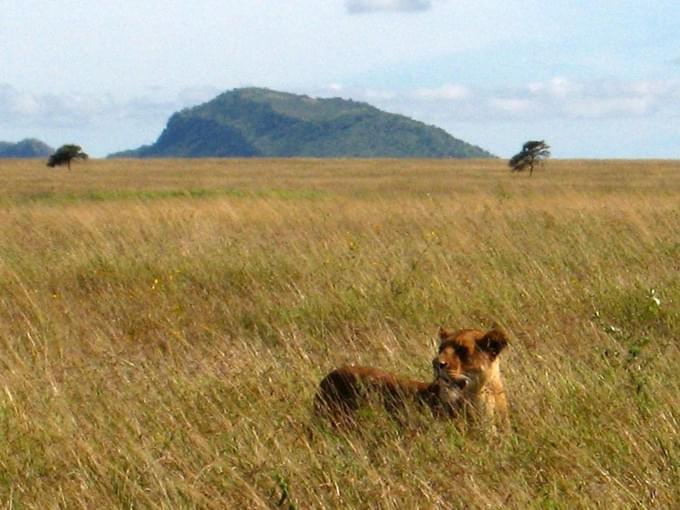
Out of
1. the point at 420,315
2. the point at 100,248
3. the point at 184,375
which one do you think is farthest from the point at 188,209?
the point at 184,375

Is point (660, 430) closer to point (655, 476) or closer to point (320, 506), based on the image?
point (655, 476)

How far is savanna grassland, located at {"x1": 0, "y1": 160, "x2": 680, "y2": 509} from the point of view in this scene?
3965 millimetres

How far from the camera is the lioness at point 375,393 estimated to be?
15.3ft

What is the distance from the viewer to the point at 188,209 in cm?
1556

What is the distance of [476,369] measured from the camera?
4590mm

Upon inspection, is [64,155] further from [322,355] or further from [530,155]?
[322,355]

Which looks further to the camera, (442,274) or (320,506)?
(442,274)

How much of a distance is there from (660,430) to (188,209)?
11.9 m

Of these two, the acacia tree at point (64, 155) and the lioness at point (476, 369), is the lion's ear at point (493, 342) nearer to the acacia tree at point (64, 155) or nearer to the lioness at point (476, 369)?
the lioness at point (476, 369)

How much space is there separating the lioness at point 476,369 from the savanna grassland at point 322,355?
116 mm

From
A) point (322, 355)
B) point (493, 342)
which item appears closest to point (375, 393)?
point (493, 342)

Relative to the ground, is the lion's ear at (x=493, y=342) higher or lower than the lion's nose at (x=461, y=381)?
higher

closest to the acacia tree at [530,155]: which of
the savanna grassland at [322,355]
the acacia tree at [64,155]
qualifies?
the acacia tree at [64,155]

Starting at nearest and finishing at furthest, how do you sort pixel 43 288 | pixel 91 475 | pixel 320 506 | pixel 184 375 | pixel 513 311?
pixel 320 506
pixel 91 475
pixel 184 375
pixel 513 311
pixel 43 288
